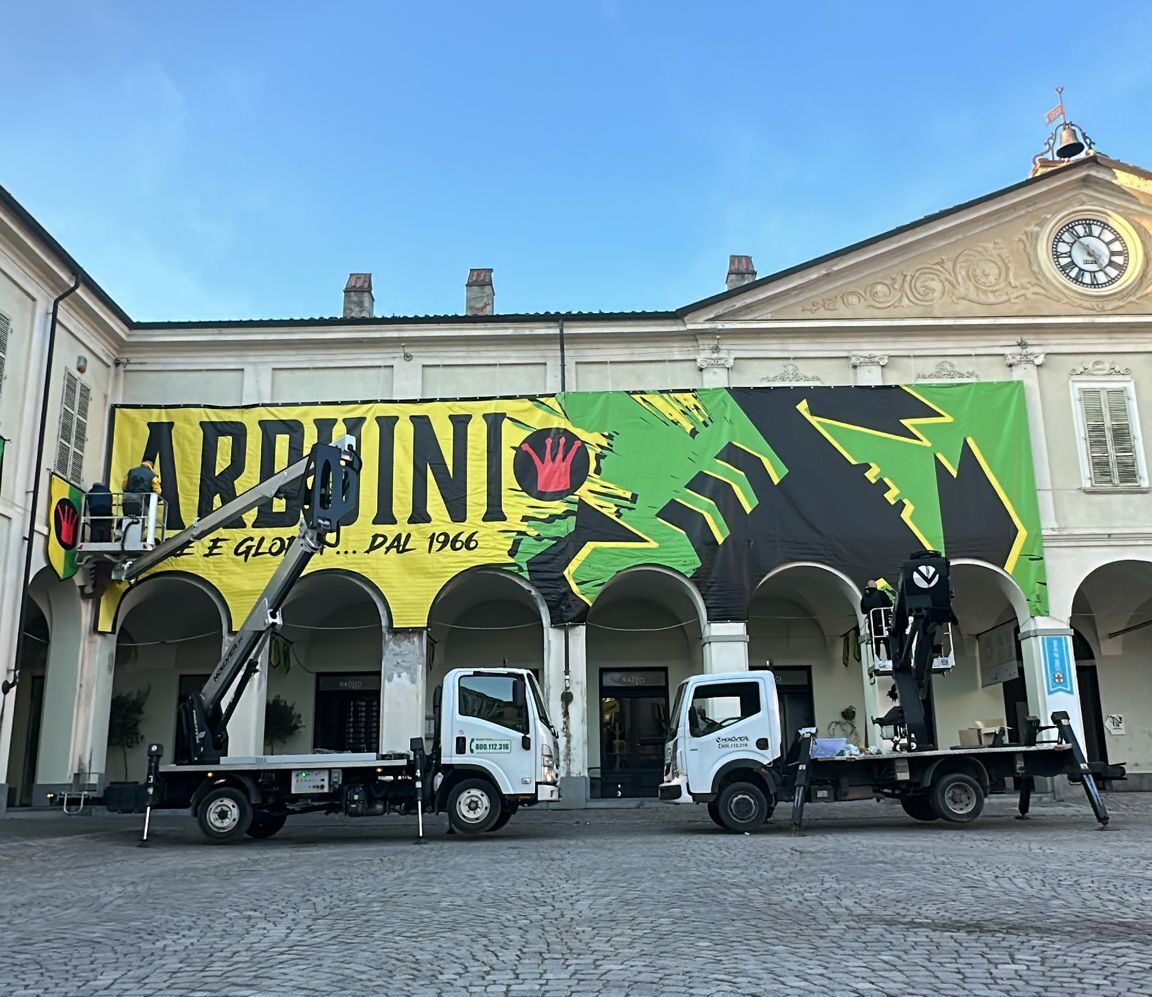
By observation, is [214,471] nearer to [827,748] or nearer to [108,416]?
[108,416]

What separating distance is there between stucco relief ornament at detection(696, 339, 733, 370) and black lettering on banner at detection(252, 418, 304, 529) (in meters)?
8.63

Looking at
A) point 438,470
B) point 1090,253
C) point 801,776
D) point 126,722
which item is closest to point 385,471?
point 438,470

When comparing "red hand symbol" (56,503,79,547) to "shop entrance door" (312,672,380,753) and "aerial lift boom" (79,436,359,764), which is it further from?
"shop entrance door" (312,672,380,753)

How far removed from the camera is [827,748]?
51.4 feet

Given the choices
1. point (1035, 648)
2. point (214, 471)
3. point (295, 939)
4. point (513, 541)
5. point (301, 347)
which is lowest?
point (295, 939)

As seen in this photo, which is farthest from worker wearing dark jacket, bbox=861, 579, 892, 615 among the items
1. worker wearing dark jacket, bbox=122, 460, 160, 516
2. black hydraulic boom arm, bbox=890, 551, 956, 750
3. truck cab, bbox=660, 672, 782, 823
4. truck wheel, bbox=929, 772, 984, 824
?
worker wearing dark jacket, bbox=122, 460, 160, 516

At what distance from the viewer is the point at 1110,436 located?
23.3m

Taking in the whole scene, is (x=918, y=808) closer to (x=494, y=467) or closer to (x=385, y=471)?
(x=494, y=467)

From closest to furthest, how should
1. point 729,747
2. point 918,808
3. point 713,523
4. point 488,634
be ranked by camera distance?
point 729,747, point 918,808, point 713,523, point 488,634

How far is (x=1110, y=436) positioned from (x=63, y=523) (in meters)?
21.0

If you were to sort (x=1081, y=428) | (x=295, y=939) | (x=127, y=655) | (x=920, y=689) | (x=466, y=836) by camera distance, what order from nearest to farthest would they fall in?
(x=295, y=939) < (x=466, y=836) < (x=920, y=689) < (x=1081, y=428) < (x=127, y=655)

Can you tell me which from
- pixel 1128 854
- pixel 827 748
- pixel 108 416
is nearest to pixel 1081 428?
pixel 827 748

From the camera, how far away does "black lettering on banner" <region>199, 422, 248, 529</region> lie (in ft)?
74.5

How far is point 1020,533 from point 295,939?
1870 cm
